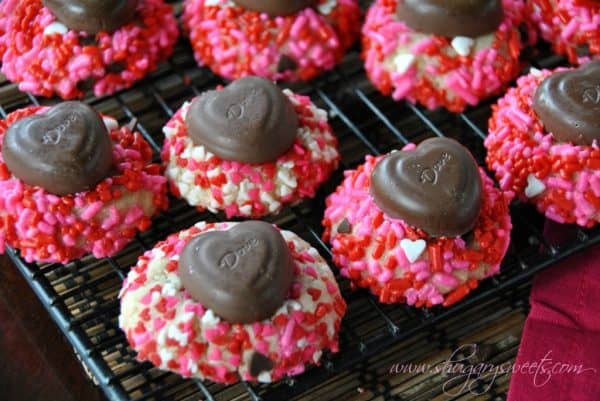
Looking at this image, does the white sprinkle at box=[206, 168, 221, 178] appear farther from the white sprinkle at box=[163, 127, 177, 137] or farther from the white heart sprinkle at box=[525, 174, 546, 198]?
the white heart sprinkle at box=[525, 174, 546, 198]

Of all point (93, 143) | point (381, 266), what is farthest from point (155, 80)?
point (381, 266)

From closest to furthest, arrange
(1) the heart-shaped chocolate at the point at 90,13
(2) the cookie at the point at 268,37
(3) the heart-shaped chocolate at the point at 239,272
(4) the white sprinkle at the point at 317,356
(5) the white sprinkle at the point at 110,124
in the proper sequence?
(3) the heart-shaped chocolate at the point at 239,272, (4) the white sprinkle at the point at 317,356, (5) the white sprinkle at the point at 110,124, (1) the heart-shaped chocolate at the point at 90,13, (2) the cookie at the point at 268,37

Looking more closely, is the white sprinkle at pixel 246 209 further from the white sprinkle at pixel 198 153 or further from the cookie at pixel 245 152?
the white sprinkle at pixel 198 153

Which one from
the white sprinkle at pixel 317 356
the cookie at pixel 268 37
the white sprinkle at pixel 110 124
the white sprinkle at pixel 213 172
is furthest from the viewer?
the cookie at pixel 268 37

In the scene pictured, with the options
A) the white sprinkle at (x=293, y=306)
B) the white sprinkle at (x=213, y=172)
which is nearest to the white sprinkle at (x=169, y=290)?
the white sprinkle at (x=293, y=306)

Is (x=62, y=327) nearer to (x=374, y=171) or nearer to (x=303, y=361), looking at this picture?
(x=303, y=361)

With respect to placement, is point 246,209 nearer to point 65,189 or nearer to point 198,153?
point 198,153

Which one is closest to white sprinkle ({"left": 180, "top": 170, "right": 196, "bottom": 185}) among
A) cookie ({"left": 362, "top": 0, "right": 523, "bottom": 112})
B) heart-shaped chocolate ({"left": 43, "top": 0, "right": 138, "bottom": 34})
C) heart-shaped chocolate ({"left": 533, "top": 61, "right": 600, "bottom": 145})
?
heart-shaped chocolate ({"left": 43, "top": 0, "right": 138, "bottom": 34})

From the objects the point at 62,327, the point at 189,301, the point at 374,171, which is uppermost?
the point at 374,171
